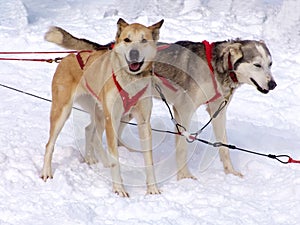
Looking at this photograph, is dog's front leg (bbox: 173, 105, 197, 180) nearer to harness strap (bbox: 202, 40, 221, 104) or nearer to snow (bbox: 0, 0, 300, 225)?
snow (bbox: 0, 0, 300, 225)

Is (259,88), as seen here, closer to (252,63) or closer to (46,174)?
(252,63)

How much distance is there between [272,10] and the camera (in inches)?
411

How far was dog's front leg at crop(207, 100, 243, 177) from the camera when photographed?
484 centimetres

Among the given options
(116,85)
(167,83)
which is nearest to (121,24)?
(116,85)

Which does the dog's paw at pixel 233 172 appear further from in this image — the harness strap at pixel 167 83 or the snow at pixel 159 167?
the harness strap at pixel 167 83

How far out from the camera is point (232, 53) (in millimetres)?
4527

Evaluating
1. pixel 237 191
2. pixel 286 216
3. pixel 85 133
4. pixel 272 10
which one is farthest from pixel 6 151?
pixel 272 10

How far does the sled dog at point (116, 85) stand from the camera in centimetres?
398

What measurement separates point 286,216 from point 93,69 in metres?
1.83

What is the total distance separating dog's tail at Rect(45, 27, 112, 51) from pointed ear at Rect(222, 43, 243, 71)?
0.96 m

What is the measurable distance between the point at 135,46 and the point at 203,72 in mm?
925

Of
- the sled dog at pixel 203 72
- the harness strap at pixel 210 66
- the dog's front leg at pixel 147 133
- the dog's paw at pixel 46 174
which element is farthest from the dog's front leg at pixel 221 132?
the dog's paw at pixel 46 174

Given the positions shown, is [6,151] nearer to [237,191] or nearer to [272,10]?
[237,191]

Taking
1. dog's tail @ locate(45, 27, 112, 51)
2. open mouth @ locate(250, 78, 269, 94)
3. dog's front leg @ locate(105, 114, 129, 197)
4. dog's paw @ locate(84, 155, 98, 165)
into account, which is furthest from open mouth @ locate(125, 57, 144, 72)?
dog's paw @ locate(84, 155, 98, 165)
